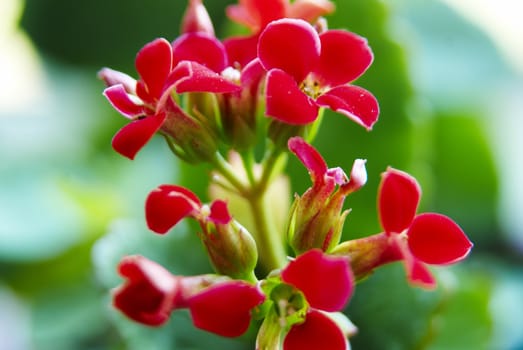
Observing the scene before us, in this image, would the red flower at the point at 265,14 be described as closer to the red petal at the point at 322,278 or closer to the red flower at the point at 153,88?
the red flower at the point at 153,88

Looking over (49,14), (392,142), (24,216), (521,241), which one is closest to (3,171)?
(24,216)

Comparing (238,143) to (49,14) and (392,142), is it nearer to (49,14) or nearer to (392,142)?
(392,142)

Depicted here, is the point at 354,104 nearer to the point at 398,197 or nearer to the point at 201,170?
the point at 398,197

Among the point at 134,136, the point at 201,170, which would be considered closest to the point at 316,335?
the point at 134,136

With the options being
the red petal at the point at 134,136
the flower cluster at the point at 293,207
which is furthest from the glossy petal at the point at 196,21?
the red petal at the point at 134,136

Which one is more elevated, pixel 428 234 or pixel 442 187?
pixel 428 234

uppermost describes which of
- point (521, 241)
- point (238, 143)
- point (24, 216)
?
point (238, 143)

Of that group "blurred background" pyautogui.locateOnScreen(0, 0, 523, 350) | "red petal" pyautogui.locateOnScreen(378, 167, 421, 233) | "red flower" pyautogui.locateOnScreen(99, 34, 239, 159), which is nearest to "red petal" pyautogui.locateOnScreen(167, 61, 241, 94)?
"red flower" pyautogui.locateOnScreen(99, 34, 239, 159)
